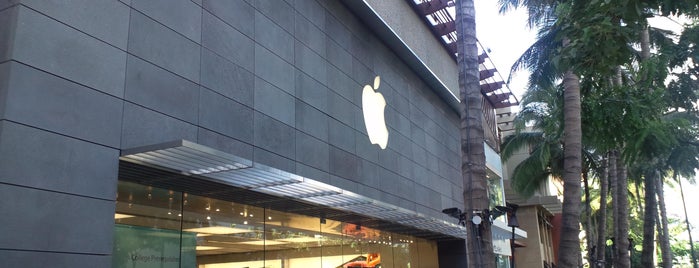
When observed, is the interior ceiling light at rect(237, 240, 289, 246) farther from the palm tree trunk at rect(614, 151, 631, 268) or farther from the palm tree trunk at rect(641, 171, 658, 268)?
the palm tree trunk at rect(641, 171, 658, 268)

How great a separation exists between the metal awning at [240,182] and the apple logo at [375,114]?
288 centimetres

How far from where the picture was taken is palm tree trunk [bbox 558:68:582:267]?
11.8 m

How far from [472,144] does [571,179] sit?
2.98 m

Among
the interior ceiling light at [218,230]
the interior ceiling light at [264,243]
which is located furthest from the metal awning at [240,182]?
the interior ceiling light at [264,243]

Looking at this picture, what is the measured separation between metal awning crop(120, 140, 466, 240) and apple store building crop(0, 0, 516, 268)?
5cm

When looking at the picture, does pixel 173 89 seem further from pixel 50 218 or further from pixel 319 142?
pixel 319 142

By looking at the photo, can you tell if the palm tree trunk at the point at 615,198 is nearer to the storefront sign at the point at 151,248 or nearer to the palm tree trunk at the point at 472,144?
the palm tree trunk at the point at 472,144

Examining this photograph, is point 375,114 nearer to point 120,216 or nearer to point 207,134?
point 207,134

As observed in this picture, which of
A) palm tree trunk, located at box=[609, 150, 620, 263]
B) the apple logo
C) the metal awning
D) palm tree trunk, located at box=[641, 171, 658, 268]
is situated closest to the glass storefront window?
the metal awning

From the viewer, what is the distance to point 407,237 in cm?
2150

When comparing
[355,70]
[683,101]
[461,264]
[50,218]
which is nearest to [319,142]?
[355,70]

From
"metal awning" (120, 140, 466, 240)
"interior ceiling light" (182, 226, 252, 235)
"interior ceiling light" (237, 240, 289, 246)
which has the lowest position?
"interior ceiling light" (237, 240, 289, 246)

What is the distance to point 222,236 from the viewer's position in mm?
12328

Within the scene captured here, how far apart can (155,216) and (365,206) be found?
5067mm
